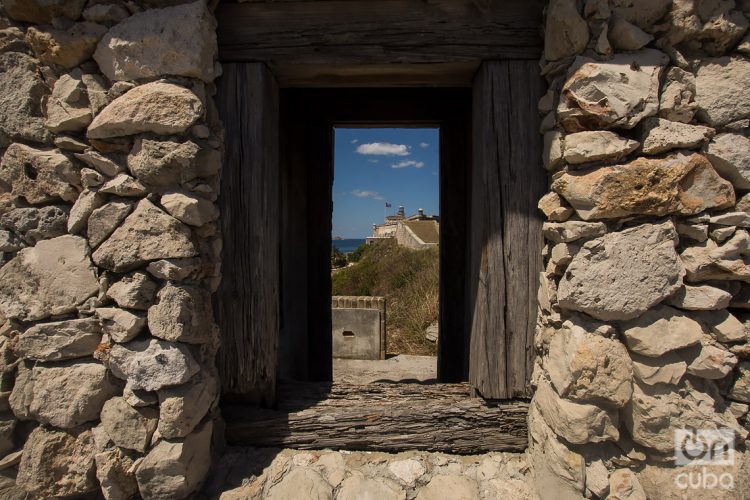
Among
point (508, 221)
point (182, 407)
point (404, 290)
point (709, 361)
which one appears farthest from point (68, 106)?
point (404, 290)

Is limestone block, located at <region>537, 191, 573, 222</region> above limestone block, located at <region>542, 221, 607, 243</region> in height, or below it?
above

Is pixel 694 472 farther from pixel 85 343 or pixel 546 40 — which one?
pixel 85 343

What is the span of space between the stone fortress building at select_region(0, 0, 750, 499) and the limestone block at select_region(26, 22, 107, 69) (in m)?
0.01

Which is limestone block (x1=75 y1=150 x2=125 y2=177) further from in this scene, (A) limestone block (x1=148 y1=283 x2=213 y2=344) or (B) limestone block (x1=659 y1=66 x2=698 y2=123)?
(B) limestone block (x1=659 y1=66 x2=698 y2=123)

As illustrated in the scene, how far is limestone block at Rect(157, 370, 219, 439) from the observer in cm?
160

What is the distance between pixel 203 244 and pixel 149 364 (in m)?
0.55

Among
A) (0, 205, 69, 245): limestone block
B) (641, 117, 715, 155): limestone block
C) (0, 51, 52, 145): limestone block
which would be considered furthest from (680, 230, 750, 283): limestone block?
(0, 51, 52, 145): limestone block

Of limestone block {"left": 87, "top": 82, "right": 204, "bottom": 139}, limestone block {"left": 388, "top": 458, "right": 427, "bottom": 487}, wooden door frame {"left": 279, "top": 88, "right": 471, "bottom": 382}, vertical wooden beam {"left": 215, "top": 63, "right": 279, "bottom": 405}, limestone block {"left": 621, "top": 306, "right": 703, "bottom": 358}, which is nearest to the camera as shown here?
limestone block {"left": 621, "top": 306, "right": 703, "bottom": 358}

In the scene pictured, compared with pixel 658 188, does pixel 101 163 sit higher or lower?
higher

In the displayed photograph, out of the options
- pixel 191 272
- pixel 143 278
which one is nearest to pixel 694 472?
pixel 191 272

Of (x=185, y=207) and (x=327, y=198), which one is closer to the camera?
(x=185, y=207)

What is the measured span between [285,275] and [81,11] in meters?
2.04

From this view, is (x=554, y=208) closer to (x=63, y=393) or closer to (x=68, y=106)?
(x=68, y=106)

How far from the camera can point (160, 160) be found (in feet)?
5.25
